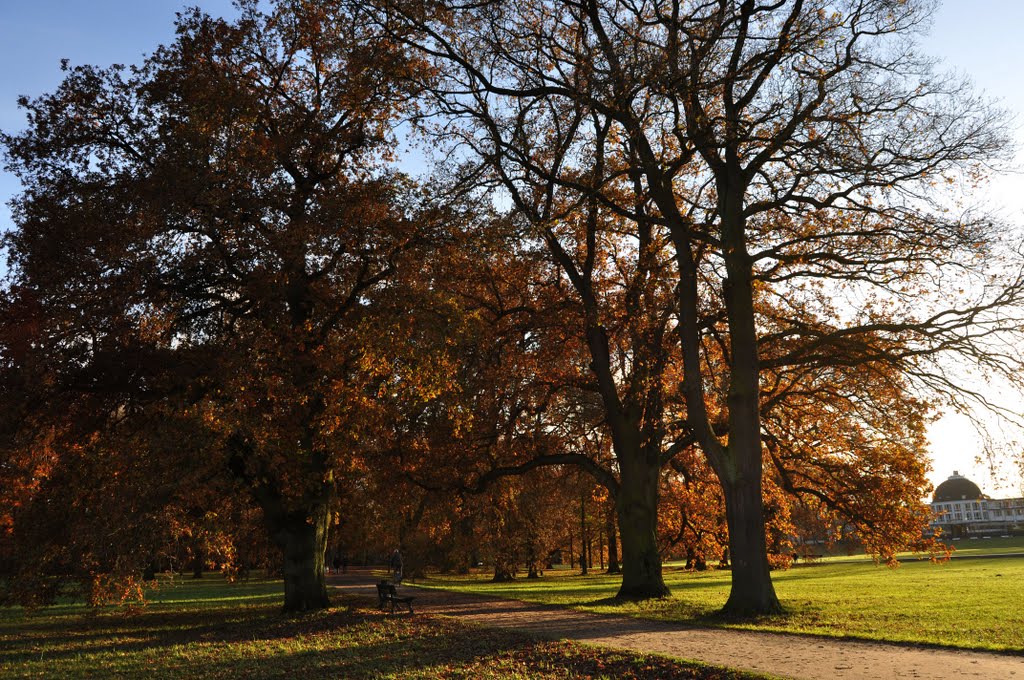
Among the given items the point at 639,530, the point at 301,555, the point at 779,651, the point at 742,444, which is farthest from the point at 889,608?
the point at 301,555

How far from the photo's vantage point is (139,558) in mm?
14680

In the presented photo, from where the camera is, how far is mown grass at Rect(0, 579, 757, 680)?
424 inches

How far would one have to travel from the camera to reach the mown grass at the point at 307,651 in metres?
10.8

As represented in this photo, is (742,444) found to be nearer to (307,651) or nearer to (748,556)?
(748,556)

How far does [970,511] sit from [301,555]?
441 feet

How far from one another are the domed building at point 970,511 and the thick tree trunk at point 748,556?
8167 cm

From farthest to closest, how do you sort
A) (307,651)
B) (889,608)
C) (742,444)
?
(889,608) < (742,444) < (307,651)

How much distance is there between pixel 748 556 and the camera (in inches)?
622

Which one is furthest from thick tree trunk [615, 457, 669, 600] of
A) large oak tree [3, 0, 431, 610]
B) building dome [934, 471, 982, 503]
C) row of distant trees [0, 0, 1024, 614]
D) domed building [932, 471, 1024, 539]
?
building dome [934, 471, 982, 503]

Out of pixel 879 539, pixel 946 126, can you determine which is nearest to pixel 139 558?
pixel 879 539

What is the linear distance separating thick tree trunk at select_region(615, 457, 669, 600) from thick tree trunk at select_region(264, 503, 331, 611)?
8370 millimetres

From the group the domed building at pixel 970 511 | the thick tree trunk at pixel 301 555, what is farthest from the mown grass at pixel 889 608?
the domed building at pixel 970 511

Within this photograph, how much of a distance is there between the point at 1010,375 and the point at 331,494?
1686cm

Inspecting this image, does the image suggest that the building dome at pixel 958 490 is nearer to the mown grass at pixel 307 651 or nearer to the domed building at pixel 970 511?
the domed building at pixel 970 511
